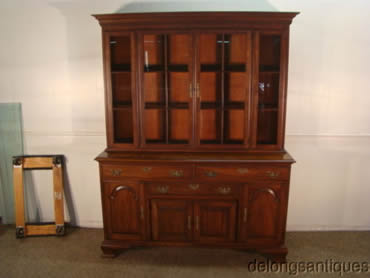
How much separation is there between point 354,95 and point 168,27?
1836 mm

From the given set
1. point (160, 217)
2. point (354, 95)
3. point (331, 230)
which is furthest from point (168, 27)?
point (331, 230)

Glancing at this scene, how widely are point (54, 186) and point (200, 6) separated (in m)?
2.23

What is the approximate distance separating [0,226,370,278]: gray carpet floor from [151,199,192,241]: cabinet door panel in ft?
0.74

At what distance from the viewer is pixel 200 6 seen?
251 cm

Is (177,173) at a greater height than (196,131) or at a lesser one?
lesser

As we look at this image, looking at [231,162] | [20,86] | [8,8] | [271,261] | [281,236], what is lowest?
[271,261]

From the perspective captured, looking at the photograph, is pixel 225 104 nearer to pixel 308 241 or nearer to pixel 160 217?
pixel 160 217

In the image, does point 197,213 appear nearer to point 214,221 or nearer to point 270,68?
point 214,221

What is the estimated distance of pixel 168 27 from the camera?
2.19 m

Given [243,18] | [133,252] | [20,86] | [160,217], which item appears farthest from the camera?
[20,86]

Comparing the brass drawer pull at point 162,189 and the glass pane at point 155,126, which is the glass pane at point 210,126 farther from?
the brass drawer pull at point 162,189

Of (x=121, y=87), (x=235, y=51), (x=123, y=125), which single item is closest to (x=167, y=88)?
(x=121, y=87)

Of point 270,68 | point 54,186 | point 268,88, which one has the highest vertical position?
point 270,68

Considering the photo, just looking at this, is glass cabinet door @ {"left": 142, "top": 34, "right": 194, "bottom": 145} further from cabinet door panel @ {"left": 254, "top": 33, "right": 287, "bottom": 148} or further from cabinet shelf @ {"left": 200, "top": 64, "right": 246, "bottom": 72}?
cabinet door panel @ {"left": 254, "top": 33, "right": 287, "bottom": 148}
